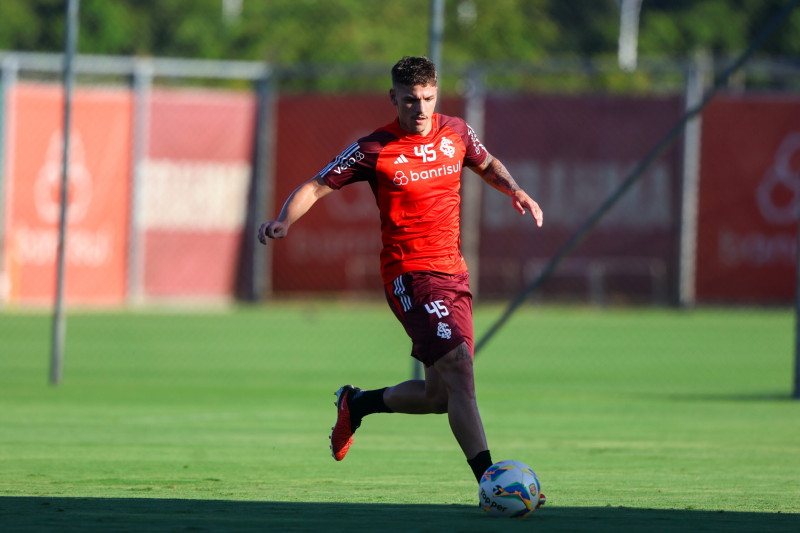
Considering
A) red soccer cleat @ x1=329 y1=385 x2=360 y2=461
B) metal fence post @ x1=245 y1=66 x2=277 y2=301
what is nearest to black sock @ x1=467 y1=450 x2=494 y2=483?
red soccer cleat @ x1=329 y1=385 x2=360 y2=461

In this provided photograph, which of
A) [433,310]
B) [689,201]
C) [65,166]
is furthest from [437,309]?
[689,201]

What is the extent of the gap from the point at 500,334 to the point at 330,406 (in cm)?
825

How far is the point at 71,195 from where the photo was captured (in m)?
23.2

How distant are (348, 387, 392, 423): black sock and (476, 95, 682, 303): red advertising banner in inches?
649

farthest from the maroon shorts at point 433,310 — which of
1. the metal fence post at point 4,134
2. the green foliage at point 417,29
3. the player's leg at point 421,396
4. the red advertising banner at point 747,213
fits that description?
the green foliage at point 417,29

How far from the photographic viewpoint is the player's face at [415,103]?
6.79 metres

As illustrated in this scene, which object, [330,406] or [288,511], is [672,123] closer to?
[330,406]

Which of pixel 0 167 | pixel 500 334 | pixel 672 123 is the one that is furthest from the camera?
pixel 672 123

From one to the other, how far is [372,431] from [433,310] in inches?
144

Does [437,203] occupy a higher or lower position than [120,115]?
lower

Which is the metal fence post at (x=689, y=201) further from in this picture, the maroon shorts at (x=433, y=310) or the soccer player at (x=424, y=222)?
the maroon shorts at (x=433, y=310)

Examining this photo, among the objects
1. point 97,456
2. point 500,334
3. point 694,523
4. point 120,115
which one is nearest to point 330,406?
point 97,456

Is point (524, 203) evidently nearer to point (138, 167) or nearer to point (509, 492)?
point (509, 492)

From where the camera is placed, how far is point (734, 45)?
1452 inches
